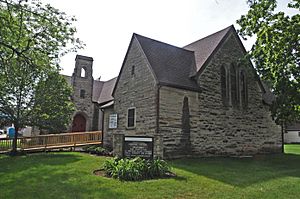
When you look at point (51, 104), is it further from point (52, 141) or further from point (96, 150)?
point (96, 150)

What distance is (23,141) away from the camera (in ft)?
56.4

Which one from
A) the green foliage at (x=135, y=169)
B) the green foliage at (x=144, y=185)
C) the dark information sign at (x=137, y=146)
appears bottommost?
the green foliage at (x=144, y=185)

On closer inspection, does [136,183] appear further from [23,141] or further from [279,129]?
[279,129]

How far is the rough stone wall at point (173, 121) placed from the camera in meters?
13.9

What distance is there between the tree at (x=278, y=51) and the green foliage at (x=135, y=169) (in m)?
10.8

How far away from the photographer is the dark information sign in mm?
10023

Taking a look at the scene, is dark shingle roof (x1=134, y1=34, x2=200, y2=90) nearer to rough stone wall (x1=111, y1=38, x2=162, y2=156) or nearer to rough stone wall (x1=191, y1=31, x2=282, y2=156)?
Answer: rough stone wall (x1=111, y1=38, x2=162, y2=156)

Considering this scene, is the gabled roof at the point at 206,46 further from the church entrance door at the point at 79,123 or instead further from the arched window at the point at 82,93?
the church entrance door at the point at 79,123

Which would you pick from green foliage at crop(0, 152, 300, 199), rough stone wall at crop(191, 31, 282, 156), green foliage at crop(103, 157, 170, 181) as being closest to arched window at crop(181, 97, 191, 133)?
rough stone wall at crop(191, 31, 282, 156)

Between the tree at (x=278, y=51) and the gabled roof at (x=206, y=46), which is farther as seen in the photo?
the gabled roof at (x=206, y=46)

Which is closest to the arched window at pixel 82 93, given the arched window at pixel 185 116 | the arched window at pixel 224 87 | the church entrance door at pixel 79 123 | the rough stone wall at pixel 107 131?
the church entrance door at pixel 79 123

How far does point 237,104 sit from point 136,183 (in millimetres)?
12710

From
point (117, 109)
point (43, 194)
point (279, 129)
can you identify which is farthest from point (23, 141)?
point (279, 129)

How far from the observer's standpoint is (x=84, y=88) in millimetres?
26750
